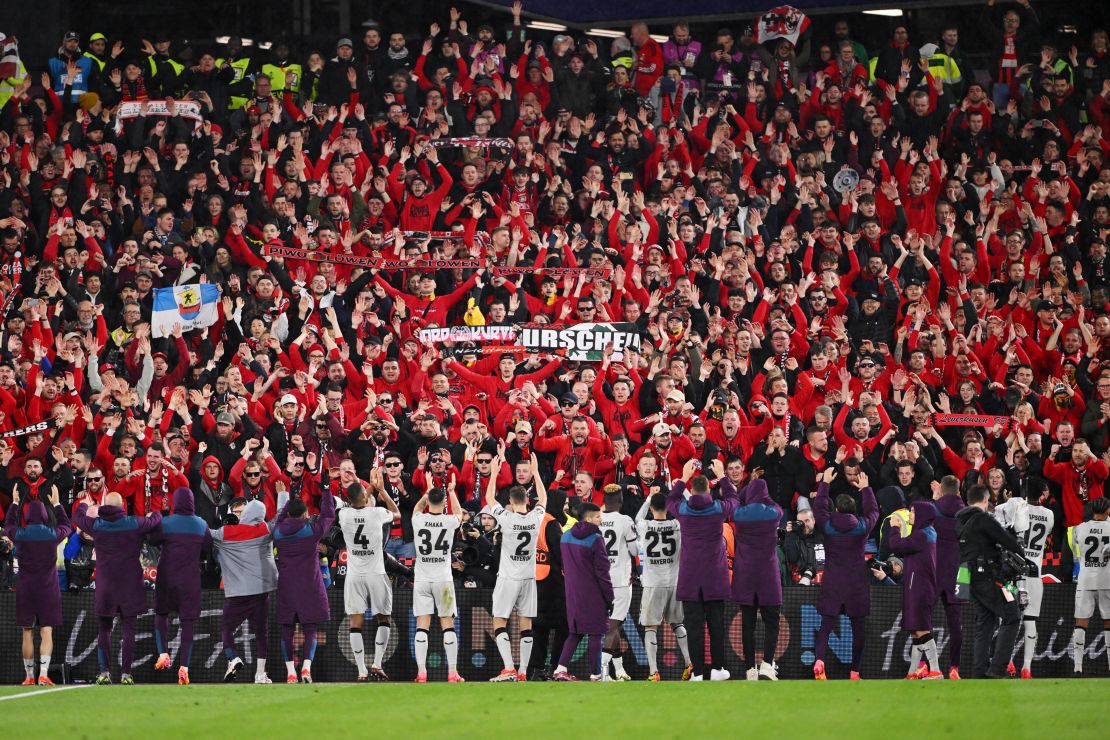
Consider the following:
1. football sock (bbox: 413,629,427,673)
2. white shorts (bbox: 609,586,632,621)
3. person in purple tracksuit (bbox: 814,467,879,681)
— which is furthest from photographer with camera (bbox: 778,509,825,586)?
football sock (bbox: 413,629,427,673)

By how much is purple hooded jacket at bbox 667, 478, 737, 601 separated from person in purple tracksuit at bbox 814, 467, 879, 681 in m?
0.90

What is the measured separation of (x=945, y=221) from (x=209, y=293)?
8.82 metres

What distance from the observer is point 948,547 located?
13484mm

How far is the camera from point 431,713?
10.9 metres

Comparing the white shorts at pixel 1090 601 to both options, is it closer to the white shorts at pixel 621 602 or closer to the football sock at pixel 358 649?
the white shorts at pixel 621 602

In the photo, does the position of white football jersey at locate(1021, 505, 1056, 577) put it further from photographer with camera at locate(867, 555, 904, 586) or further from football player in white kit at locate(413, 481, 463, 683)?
football player in white kit at locate(413, 481, 463, 683)

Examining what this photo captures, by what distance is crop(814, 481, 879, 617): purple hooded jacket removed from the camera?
13.4m

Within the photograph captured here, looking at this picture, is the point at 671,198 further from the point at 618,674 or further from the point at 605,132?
the point at 618,674

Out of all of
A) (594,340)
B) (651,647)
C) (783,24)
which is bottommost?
(651,647)

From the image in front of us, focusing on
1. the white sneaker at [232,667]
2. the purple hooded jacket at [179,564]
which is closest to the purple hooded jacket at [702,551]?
the white sneaker at [232,667]

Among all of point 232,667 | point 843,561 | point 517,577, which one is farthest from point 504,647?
point 843,561

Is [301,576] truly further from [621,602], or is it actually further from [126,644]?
[621,602]

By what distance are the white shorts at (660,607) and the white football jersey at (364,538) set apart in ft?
7.36

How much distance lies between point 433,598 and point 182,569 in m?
2.09
